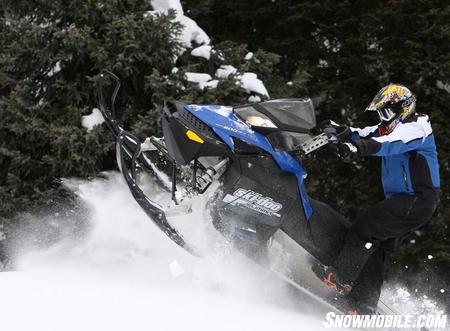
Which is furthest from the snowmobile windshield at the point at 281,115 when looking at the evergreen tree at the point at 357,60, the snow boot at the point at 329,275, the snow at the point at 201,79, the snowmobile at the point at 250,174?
the evergreen tree at the point at 357,60

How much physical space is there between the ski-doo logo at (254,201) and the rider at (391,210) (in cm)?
61

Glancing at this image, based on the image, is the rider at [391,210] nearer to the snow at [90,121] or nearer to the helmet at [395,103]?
the helmet at [395,103]

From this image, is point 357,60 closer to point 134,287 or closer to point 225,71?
point 225,71

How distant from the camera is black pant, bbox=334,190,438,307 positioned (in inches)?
152

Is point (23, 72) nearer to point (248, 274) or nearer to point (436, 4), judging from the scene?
point (248, 274)

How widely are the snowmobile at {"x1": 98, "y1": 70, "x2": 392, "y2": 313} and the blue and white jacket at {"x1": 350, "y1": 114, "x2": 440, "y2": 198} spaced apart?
48 centimetres

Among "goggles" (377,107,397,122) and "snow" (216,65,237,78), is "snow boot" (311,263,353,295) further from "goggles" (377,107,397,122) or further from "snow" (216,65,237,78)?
"snow" (216,65,237,78)

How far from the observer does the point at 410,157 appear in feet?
12.7

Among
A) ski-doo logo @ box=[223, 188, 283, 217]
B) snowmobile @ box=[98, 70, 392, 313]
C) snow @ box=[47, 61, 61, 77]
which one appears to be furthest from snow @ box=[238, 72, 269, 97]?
ski-doo logo @ box=[223, 188, 283, 217]

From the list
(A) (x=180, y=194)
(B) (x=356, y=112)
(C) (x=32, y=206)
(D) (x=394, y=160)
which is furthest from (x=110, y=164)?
(B) (x=356, y=112)

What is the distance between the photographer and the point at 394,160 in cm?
396

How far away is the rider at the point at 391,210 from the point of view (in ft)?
12.7

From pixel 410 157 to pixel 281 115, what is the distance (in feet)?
3.35

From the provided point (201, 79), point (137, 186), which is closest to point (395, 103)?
point (137, 186)
